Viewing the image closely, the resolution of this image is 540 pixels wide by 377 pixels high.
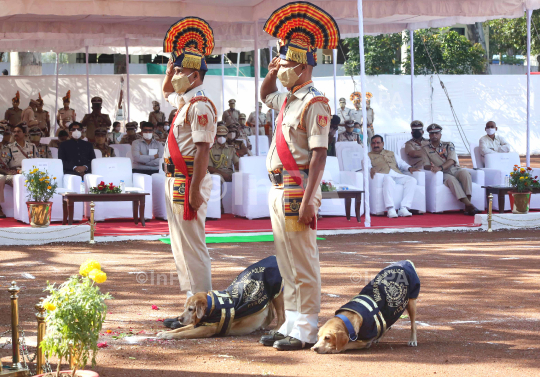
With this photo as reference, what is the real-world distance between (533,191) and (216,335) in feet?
27.0

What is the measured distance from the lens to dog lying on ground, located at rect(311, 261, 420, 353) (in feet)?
14.6

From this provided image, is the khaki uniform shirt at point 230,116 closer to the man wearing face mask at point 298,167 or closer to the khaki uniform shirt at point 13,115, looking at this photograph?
the khaki uniform shirt at point 13,115

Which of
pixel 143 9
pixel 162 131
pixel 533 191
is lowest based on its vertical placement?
pixel 533 191

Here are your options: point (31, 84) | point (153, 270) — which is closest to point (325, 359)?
point (153, 270)

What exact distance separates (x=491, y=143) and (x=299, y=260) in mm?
10449

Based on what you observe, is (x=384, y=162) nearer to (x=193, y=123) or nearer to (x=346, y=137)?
(x=346, y=137)

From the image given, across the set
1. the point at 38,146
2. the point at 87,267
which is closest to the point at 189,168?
the point at 87,267

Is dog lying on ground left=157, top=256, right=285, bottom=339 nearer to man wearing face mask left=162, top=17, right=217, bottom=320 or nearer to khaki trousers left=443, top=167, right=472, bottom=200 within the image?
man wearing face mask left=162, top=17, right=217, bottom=320

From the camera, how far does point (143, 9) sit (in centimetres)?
1240

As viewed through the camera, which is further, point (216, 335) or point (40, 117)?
point (40, 117)

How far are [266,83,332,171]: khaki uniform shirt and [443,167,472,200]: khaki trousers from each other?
853 cm

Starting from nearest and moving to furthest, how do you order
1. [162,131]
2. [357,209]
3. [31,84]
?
1. [357,209]
2. [162,131]
3. [31,84]

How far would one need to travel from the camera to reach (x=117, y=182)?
11.7 m

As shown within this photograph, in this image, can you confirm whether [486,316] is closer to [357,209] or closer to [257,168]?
[357,209]
